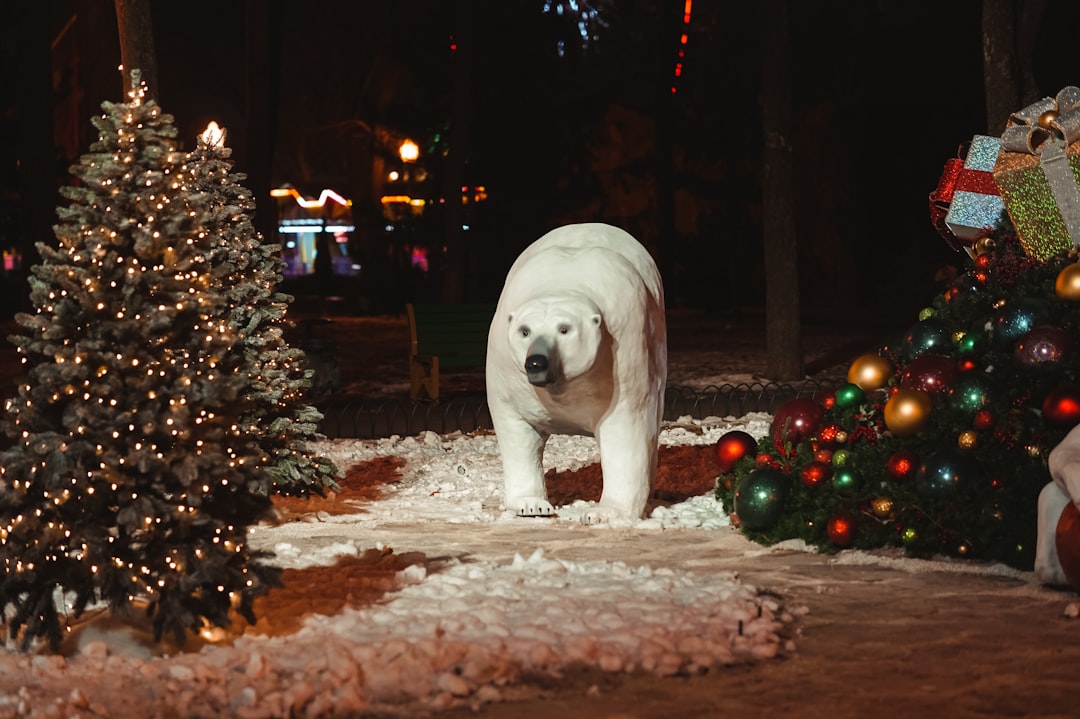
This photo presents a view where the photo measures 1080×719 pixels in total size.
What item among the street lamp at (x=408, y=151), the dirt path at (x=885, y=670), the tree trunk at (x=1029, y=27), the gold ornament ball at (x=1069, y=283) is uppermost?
the street lamp at (x=408, y=151)

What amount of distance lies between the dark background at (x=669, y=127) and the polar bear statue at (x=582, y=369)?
18351 mm

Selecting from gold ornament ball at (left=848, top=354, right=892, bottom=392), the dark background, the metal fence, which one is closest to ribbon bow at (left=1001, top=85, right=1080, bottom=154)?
gold ornament ball at (left=848, top=354, right=892, bottom=392)

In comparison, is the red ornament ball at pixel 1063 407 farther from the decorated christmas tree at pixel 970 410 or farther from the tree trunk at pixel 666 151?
the tree trunk at pixel 666 151

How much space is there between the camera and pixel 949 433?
754cm

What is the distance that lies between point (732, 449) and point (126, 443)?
4464mm

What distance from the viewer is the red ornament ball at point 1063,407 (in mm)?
7027

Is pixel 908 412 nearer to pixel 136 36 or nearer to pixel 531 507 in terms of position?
pixel 531 507

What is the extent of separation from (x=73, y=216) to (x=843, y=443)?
14.8 feet

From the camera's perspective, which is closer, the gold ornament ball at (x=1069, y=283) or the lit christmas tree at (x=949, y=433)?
the lit christmas tree at (x=949, y=433)

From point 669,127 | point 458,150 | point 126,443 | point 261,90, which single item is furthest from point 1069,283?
point 669,127

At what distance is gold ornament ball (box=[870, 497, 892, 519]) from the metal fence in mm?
5386

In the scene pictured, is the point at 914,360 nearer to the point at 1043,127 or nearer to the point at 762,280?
the point at 1043,127

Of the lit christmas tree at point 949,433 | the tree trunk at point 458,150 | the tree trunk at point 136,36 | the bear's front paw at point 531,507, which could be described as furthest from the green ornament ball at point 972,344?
the tree trunk at point 458,150

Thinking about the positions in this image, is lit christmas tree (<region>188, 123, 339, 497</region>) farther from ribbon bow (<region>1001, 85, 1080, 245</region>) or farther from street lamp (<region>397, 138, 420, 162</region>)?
street lamp (<region>397, 138, 420, 162</region>)
